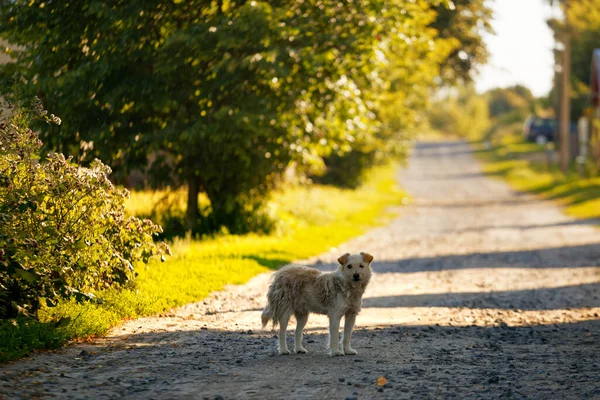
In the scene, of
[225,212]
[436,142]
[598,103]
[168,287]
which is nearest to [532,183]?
[598,103]

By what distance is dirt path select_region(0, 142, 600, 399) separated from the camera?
29.9 feet

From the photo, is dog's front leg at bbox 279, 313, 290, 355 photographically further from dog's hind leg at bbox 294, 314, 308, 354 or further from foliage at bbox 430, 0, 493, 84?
foliage at bbox 430, 0, 493, 84

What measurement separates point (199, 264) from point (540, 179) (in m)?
41.2

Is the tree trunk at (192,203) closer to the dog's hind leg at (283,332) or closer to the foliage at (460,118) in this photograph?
the dog's hind leg at (283,332)

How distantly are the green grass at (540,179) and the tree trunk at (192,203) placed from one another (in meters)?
16.4

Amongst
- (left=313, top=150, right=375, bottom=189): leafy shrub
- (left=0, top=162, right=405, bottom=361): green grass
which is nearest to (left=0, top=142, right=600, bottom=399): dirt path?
(left=0, top=162, right=405, bottom=361): green grass

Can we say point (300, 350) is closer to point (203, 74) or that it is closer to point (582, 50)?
point (203, 74)

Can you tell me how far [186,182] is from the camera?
953 inches

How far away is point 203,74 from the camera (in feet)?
70.4

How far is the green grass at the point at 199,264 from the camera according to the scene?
1118 cm

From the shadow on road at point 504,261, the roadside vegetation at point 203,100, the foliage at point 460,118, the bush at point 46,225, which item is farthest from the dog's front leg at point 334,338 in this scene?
the foliage at point 460,118

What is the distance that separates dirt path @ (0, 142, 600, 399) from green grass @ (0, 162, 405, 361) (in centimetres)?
29

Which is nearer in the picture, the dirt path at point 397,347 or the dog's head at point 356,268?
the dirt path at point 397,347

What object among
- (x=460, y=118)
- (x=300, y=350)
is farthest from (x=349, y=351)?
(x=460, y=118)
